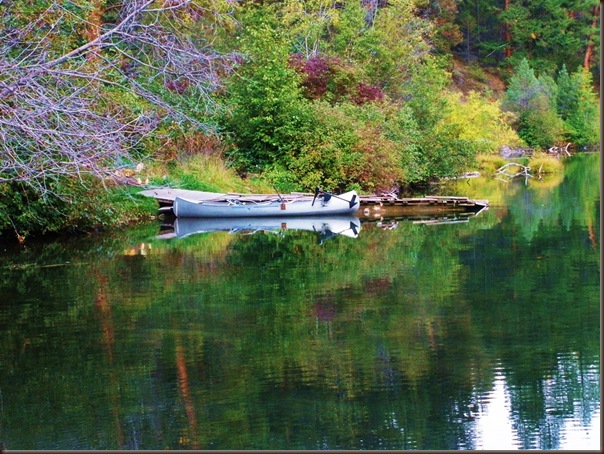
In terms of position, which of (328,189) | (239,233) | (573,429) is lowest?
(573,429)

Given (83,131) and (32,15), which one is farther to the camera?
(32,15)

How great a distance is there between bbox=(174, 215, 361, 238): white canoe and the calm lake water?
2852 millimetres

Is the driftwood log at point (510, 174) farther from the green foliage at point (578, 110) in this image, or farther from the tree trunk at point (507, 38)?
the tree trunk at point (507, 38)

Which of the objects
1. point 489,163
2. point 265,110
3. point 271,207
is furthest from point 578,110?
point 271,207

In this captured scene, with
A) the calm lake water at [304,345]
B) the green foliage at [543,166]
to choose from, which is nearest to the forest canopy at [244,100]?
the calm lake water at [304,345]

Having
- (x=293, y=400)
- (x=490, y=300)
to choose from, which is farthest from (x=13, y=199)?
(x=293, y=400)

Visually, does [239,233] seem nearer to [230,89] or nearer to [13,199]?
[13,199]

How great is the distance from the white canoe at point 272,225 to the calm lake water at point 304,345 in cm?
285

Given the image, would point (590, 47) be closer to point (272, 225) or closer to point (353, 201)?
point (353, 201)

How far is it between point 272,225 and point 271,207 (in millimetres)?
1061

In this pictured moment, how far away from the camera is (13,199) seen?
20922 mm

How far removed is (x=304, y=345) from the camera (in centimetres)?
1207

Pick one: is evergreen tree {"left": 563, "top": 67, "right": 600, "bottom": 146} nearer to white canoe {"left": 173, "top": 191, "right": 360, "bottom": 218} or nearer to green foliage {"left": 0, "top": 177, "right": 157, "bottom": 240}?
white canoe {"left": 173, "top": 191, "right": 360, "bottom": 218}

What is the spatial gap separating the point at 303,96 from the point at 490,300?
68.2 ft
